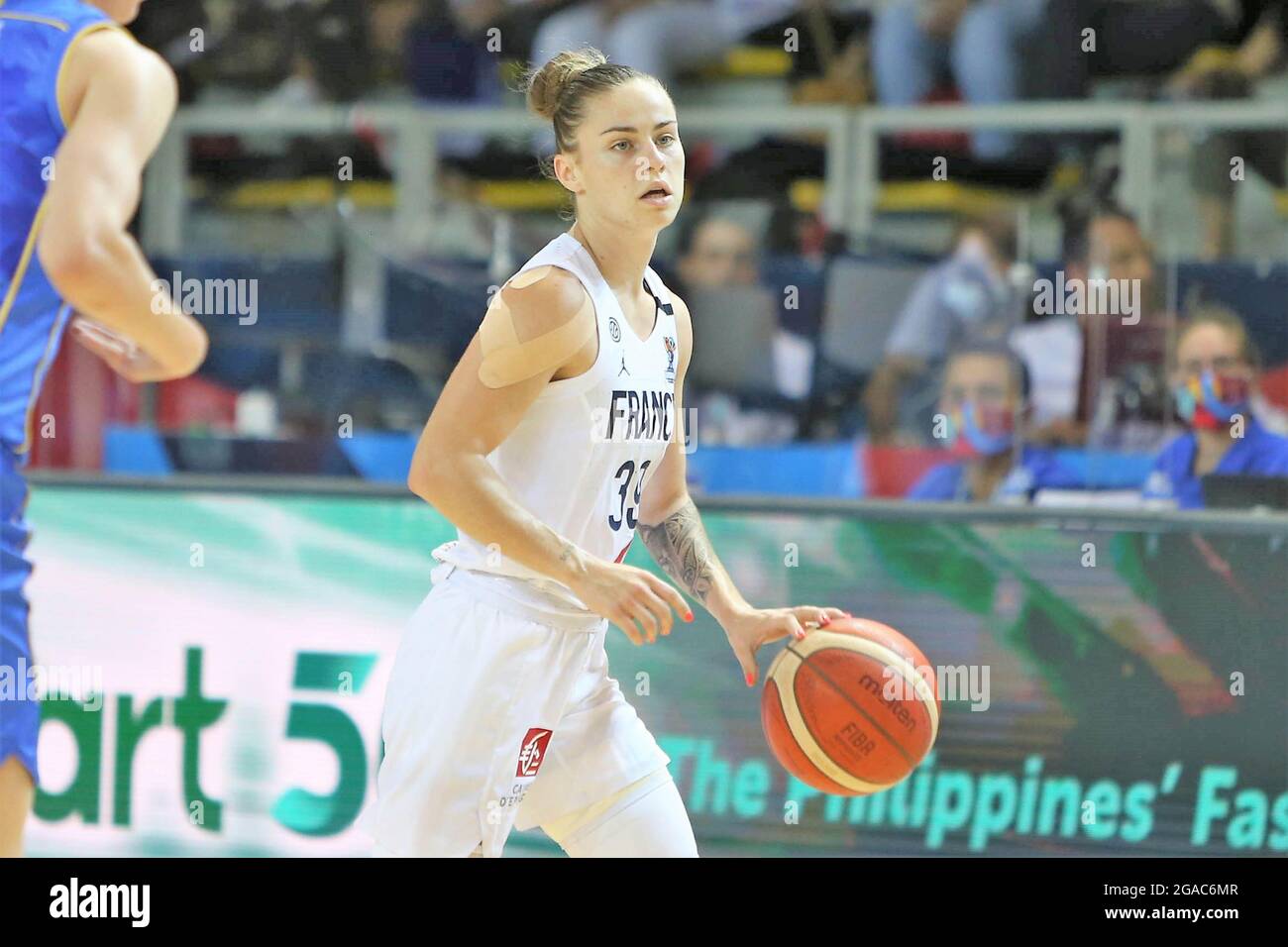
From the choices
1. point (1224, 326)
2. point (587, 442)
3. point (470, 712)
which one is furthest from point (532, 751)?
point (1224, 326)

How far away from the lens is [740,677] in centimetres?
497

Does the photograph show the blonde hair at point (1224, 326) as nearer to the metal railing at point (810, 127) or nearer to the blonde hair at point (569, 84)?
the metal railing at point (810, 127)

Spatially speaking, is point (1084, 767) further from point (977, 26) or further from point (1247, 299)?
point (977, 26)

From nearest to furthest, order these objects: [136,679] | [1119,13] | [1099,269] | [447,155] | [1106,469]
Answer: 1. [136,679]
2. [1106,469]
3. [1099,269]
4. [1119,13]
5. [447,155]

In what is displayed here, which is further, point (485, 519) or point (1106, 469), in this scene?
point (1106, 469)

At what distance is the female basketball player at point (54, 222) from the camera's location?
2.92m

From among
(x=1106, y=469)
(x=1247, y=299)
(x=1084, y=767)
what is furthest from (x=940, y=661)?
(x=1247, y=299)

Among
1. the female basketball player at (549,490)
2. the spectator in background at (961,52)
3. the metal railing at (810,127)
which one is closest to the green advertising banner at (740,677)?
the female basketball player at (549,490)

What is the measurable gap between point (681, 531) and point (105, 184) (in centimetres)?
137

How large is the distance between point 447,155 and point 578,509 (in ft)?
16.5

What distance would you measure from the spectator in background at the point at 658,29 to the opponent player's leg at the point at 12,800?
5403 mm

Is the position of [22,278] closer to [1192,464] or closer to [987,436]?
[987,436]

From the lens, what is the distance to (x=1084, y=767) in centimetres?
475

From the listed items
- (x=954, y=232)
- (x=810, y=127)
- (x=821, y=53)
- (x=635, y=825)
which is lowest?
(x=635, y=825)
